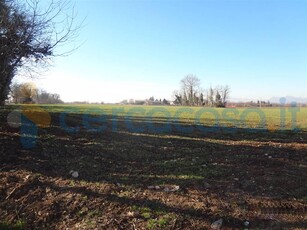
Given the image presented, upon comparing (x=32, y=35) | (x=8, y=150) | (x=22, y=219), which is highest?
(x=32, y=35)

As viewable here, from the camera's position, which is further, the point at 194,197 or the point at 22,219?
the point at 194,197

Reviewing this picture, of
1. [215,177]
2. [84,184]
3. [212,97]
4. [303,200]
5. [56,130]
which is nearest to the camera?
[303,200]

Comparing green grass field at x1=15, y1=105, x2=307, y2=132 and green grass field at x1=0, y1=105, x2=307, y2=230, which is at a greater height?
green grass field at x1=15, y1=105, x2=307, y2=132

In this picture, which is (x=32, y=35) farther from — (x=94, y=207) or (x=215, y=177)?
(x=215, y=177)

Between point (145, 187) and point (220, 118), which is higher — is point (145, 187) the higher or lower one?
the lower one

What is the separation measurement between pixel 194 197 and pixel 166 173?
1.51 metres

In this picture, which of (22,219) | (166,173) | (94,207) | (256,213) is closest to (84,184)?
(94,207)

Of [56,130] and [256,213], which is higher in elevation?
[56,130]

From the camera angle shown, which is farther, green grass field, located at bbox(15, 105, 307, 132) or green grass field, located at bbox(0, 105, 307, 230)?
green grass field, located at bbox(15, 105, 307, 132)

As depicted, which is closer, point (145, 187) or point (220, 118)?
point (145, 187)

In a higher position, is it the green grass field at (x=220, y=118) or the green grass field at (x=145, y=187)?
the green grass field at (x=220, y=118)

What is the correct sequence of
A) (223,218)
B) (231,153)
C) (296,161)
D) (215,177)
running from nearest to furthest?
(223,218) < (215,177) < (296,161) < (231,153)

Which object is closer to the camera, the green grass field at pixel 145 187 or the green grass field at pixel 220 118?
the green grass field at pixel 145 187

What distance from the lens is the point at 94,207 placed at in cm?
496
